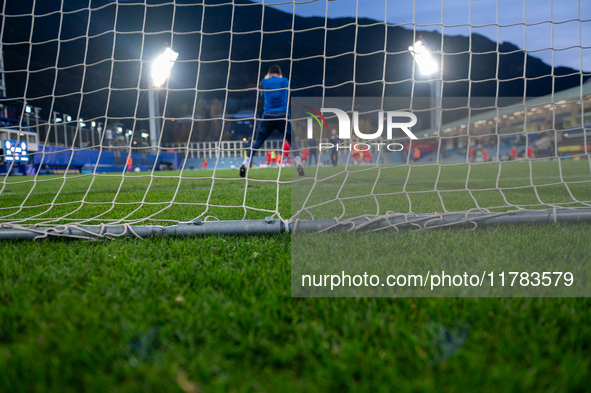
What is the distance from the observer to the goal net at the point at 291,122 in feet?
6.77

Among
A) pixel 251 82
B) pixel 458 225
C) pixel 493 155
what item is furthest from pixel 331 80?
pixel 458 225

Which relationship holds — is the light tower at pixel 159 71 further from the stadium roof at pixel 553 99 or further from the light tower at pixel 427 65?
the stadium roof at pixel 553 99

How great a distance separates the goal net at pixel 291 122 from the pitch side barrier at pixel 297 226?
1 cm

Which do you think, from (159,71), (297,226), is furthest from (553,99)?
(159,71)

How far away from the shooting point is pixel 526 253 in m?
1.11

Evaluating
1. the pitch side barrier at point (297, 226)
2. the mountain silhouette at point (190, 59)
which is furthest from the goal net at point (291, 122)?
the mountain silhouette at point (190, 59)

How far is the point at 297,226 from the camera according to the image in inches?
56.8

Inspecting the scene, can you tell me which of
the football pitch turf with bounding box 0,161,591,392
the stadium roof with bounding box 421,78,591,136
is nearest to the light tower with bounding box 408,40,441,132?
the stadium roof with bounding box 421,78,591,136

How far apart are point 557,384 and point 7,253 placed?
5.58ft

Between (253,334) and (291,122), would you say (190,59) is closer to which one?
(291,122)

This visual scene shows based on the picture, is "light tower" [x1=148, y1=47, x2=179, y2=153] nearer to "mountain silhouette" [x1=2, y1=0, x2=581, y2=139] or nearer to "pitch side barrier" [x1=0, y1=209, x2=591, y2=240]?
"pitch side barrier" [x1=0, y1=209, x2=591, y2=240]

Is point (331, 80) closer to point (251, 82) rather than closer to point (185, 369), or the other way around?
point (251, 82)

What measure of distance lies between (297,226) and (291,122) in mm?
4119

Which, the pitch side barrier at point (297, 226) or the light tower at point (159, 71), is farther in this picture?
the light tower at point (159, 71)
